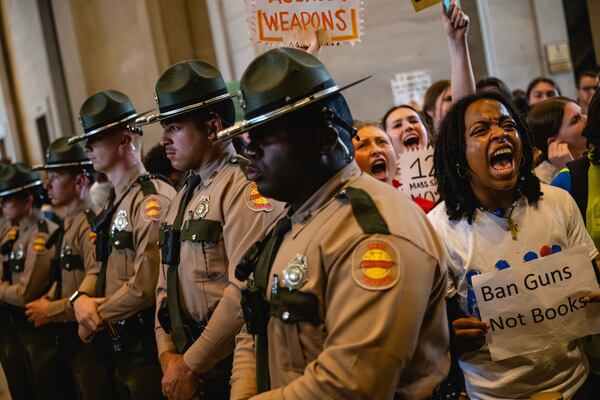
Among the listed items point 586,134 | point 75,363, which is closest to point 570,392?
point 586,134

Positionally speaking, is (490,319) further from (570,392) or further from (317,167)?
(317,167)

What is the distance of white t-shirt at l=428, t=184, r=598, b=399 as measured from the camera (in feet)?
9.00

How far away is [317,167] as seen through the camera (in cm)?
219

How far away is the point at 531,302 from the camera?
275cm

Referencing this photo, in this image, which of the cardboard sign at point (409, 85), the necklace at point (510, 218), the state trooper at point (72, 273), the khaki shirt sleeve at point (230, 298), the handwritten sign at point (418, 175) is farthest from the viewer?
the cardboard sign at point (409, 85)

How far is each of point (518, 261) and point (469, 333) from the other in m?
0.36

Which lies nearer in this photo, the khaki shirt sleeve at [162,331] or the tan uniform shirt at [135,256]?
the khaki shirt sleeve at [162,331]

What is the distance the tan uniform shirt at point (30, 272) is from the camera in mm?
5977

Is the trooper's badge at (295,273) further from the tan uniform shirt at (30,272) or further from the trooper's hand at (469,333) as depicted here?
the tan uniform shirt at (30,272)

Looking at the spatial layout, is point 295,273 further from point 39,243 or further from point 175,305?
point 39,243

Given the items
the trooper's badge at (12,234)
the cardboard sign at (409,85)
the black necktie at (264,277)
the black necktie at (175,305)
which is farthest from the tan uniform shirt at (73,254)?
the cardboard sign at (409,85)

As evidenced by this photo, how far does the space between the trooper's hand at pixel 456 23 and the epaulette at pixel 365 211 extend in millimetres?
2066

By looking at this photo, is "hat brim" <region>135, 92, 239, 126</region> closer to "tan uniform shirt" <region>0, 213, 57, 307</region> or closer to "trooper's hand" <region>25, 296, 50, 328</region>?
"trooper's hand" <region>25, 296, 50, 328</region>

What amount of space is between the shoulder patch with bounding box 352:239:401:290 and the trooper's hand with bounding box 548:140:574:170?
2.87 m
